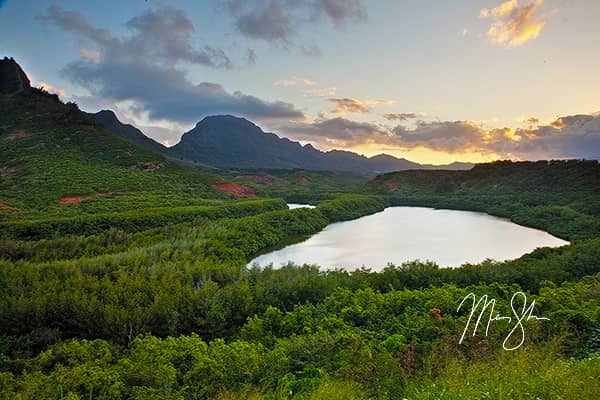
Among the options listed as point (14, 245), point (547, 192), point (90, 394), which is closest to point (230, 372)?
point (90, 394)

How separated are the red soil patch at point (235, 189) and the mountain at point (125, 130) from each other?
67834mm

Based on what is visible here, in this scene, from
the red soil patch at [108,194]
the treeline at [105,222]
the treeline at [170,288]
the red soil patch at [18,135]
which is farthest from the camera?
the red soil patch at [18,135]

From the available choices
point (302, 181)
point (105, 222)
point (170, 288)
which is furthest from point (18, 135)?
point (302, 181)

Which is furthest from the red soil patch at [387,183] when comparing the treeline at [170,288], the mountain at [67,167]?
the treeline at [170,288]

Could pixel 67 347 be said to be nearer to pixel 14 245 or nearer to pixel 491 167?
pixel 14 245

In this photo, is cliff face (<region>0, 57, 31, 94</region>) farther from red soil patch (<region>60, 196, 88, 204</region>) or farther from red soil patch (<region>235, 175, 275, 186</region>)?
red soil patch (<region>235, 175, 275, 186</region>)

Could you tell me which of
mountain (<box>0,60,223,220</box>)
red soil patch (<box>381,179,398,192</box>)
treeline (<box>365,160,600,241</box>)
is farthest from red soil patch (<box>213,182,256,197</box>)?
red soil patch (<box>381,179,398,192</box>)

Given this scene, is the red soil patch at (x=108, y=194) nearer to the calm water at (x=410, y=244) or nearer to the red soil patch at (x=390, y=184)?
the calm water at (x=410, y=244)

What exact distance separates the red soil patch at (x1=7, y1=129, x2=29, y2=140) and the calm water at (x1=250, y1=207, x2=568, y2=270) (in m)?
39.2

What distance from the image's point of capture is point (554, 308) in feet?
32.0

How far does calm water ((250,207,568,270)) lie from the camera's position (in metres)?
25.4

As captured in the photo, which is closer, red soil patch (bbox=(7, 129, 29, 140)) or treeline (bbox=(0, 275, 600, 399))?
treeline (bbox=(0, 275, 600, 399))

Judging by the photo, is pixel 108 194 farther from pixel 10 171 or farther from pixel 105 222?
pixel 105 222

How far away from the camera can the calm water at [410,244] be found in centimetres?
2541
